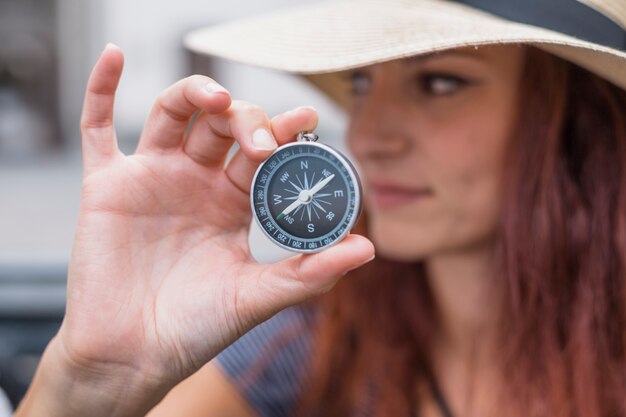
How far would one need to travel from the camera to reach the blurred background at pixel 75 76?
5766 mm

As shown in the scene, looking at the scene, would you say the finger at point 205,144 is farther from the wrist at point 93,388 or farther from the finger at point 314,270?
the wrist at point 93,388

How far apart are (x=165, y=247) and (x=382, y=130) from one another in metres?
0.65

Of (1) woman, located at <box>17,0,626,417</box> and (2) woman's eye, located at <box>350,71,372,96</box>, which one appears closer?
(1) woman, located at <box>17,0,626,417</box>

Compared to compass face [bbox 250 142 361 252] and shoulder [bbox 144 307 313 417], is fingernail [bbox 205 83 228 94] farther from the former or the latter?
shoulder [bbox 144 307 313 417]

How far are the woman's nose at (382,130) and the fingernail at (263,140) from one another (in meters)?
0.60

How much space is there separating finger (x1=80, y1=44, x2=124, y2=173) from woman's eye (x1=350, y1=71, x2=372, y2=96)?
80cm

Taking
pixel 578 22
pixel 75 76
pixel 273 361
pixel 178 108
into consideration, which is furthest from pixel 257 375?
pixel 75 76

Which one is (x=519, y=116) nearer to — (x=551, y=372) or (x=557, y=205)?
(x=557, y=205)

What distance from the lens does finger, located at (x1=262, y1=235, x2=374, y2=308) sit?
1.24 m

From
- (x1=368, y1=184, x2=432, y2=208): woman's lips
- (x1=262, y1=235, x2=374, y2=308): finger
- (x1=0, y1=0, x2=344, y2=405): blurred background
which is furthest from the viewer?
(x1=0, y1=0, x2=344, y2=405): blurred background

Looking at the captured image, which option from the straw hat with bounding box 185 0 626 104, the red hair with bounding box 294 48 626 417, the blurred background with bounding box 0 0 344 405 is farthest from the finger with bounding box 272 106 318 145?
the blurred background with bounding box 0 0 344 405

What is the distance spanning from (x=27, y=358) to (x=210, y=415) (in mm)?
1273

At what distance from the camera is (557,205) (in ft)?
5.92

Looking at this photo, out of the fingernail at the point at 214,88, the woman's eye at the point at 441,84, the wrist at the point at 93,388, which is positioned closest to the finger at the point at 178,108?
the fingernail at the point at 214,88
